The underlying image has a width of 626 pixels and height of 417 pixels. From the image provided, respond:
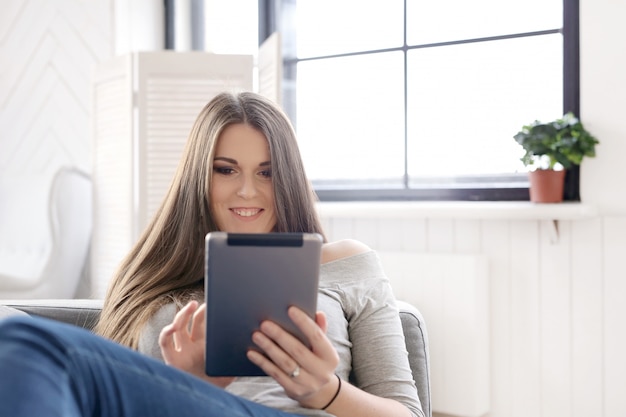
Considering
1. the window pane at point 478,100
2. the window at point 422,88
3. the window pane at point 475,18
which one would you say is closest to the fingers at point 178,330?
the window at point 422,88

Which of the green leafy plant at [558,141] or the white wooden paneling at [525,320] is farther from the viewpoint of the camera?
the white wooden paneling at [525,320]

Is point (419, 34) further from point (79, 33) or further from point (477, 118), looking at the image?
point (79, 33)

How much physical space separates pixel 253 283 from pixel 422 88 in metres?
1.89

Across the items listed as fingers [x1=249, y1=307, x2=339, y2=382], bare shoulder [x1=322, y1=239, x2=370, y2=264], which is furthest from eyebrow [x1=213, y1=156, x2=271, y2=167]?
fingers [x1=249, y1=307, x2=339, y2=382]

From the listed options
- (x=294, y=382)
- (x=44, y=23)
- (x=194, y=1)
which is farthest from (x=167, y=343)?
(x=44, y=23)

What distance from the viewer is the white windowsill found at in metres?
2.30

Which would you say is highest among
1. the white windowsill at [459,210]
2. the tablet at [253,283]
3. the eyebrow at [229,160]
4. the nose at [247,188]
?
the eyebrow at [229,160]

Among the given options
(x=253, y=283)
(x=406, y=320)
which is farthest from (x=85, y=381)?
(x=406, y=320)

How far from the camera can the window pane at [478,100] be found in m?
2.54

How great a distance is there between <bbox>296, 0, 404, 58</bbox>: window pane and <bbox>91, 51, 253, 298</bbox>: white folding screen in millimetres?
353

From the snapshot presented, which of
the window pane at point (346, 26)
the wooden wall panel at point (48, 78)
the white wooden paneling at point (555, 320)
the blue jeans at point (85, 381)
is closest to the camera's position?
the blue jeans at point (85, 381)

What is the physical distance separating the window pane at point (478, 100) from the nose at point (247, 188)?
1.33 m

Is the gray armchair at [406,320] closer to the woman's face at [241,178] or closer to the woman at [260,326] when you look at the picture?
the woman at [260,326]

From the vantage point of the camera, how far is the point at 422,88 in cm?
281
